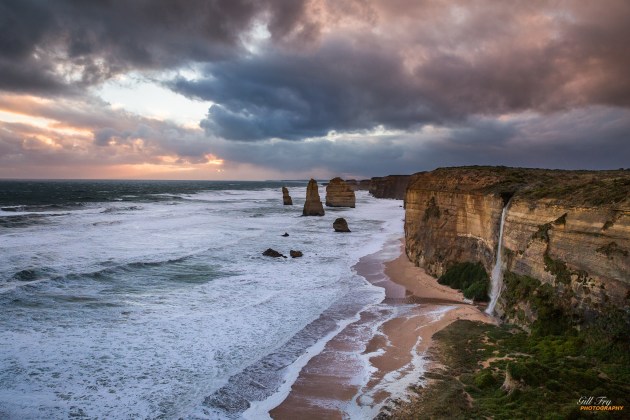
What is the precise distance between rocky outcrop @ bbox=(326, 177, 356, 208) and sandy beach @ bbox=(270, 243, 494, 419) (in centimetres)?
5806

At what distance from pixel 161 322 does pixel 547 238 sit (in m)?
15.0

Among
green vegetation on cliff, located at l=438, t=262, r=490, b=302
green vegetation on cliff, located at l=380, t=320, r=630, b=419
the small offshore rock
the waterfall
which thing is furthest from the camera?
the small offshore rock

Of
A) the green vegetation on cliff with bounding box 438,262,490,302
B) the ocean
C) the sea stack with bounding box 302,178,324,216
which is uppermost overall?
the sea stack with bounding box 302,178,324,216

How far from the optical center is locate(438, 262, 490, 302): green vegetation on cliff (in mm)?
18422

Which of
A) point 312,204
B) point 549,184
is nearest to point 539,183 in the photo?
point 549,184

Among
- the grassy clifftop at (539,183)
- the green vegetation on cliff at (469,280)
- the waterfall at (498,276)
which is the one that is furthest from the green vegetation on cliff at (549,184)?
the green vegetation on cliff at (469,280)

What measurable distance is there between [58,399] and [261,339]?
247 inches

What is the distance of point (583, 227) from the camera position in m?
12.7

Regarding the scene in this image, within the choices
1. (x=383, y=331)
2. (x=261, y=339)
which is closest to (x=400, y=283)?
(x=383, y=331)

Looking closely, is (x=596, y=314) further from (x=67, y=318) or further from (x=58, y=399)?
(x=67, y=318)

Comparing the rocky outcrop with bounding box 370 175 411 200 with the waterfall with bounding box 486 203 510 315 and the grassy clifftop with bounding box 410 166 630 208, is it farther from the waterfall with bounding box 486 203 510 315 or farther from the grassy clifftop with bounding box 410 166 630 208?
the waterfall with bounding box 486 203 510 315

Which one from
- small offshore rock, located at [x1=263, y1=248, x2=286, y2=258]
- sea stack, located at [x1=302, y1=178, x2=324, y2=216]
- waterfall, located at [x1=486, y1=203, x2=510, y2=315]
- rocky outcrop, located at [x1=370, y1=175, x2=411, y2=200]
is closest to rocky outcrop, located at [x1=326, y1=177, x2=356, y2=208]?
sea stack, located at [x1=302, y1=178, x2=324, y2=216]

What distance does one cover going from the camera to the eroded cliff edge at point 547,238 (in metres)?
11.4

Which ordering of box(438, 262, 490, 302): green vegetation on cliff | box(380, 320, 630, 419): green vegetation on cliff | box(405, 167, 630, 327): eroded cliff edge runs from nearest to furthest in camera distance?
1. box(380, 320, 630, 419): green vegetation on cliff
2. box(405, 167, 630, 327): eroded cliff edge
3. box(438, 262, 490, 302): green vegetation on cliff
